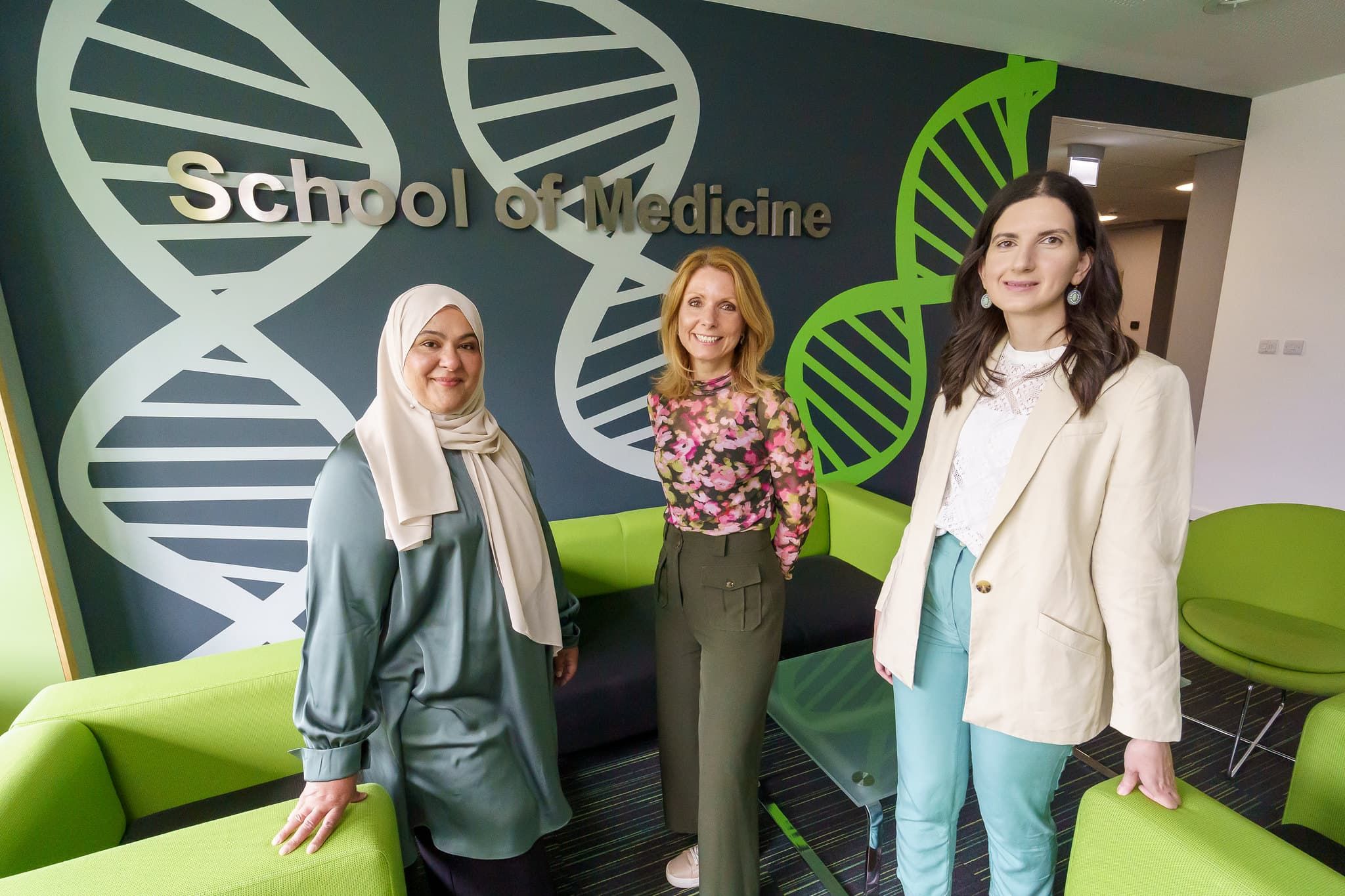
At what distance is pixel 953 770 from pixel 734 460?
88 centimetres

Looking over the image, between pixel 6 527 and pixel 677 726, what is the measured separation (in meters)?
2.32

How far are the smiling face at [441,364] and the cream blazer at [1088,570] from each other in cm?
111

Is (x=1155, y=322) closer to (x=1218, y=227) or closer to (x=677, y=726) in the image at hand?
(x=1218, y=227)

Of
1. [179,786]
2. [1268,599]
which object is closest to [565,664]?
[179,786]

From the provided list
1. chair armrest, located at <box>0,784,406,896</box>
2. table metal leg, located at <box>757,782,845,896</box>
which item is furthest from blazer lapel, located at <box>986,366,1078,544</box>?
chair armrest, located at <box>0,784,406,896</box>

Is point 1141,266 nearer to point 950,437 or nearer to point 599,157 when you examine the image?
point 599,157

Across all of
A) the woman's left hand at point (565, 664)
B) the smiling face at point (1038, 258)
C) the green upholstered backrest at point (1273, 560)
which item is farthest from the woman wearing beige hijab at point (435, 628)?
the green upholstered backrest at point (1273, 560)

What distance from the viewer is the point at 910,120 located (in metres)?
3.43

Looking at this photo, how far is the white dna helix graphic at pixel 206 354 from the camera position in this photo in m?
2.20

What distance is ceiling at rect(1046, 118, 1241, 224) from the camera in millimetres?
4125

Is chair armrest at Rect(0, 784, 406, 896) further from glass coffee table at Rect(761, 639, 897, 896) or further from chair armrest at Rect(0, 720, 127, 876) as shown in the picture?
glass coffee table at Rect(761, 639, 897, 896)

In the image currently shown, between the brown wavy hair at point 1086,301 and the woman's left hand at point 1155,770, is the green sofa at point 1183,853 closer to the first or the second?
the woman's left hand at point 1155,770

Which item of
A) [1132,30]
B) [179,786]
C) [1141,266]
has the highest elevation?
[1132,30]

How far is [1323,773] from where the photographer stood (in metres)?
1.44
